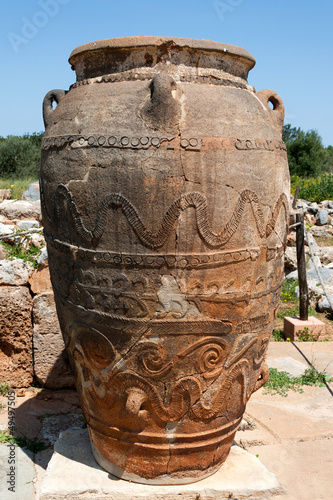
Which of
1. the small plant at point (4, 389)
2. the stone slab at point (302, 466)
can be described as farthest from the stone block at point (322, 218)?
the small plant at point (4, 389)

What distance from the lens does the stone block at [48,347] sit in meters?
3.99

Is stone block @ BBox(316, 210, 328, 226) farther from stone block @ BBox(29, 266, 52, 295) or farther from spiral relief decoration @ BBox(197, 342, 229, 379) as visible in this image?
spiral relief decoration @ BBox(197, 342, 229, 379)

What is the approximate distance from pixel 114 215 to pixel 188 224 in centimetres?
34

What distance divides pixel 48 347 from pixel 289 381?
2161 mm

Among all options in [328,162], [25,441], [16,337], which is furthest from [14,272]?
[328,162]

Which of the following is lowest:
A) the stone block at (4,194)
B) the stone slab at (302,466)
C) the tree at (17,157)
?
the stone slab at (302,466)

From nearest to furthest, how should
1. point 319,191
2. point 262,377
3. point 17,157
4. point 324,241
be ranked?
1. point 262,377
2. point 324,241
3. point 319,191
4. point 17,157

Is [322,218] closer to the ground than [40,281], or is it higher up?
higher up

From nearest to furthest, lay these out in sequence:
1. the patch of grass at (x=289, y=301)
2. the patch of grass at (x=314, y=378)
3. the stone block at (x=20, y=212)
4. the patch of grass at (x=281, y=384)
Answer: the patch of grass at (x=281, y=384)
the patch of grass at (x=314, y=378)
the stone block at (x=20, y=212)
the patch of grass at (x=289, y=301)

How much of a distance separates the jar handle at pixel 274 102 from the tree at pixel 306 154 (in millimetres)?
24001

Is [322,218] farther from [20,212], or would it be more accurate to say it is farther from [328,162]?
[328,162]

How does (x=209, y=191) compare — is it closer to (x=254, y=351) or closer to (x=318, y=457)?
(x=254, y=351)

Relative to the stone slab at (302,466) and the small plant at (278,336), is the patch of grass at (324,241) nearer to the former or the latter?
the small plant at (278,336)

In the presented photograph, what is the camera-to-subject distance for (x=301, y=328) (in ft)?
18.5
